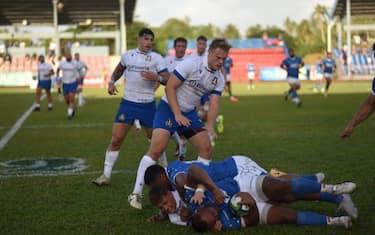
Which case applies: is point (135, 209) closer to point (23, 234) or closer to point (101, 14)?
point (23, 234)

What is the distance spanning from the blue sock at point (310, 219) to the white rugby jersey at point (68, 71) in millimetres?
15884

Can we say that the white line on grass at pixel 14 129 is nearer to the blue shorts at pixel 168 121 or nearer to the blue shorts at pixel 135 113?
the blue shorts at pixel 135 113

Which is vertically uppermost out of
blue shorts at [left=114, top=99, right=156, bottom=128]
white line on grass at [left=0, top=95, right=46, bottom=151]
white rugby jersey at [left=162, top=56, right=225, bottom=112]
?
white rugby jersey at [left=162, top=56, right=225, bottom=112]

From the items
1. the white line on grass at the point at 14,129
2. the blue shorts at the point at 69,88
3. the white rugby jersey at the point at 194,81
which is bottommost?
the white line on grass at the point at 14,129

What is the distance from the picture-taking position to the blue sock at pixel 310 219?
20.2ft

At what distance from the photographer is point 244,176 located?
20.5 feet

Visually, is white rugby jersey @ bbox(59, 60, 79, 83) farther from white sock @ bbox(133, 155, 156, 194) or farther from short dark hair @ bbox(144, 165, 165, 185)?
short dark hair @ bbox(144, 165, 165, 185)

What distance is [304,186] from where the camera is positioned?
6113 millimetres

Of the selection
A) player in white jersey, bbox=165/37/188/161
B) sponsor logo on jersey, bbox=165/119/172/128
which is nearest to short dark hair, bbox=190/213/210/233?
sponsor logo on jersey, bbox=165/119/172/128

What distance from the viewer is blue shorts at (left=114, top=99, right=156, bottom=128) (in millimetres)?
8898

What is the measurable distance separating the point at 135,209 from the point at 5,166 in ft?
Answer: 14.0

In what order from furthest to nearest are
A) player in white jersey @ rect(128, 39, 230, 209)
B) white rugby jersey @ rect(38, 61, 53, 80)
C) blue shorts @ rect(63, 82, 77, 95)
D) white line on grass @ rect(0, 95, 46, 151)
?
white rugby jersey @ rect(38, 61, 53, 80) → blue shorts @ rect(63, 82, 77, 95) → white line on grass @ rect(0, 95, 46, 151) → player in white jersey @ rect(128, 39, 230, 209)

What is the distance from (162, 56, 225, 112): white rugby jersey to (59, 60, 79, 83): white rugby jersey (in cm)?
1397

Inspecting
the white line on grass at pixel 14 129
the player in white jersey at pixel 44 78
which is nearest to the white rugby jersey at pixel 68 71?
the white line on grass at pixel 14 129
